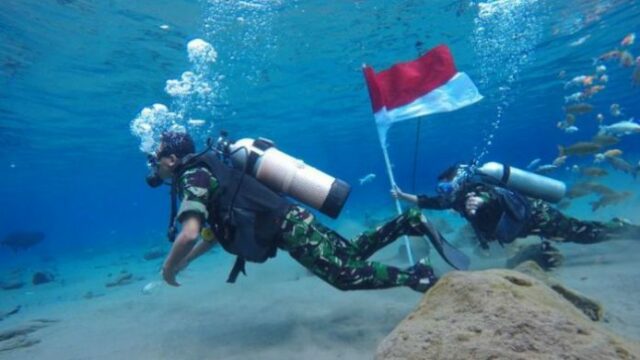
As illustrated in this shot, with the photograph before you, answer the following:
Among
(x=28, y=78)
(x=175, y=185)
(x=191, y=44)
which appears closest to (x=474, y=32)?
(x=191, y=44)

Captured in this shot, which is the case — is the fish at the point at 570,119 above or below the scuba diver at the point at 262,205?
above

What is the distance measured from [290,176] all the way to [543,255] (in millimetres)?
5611

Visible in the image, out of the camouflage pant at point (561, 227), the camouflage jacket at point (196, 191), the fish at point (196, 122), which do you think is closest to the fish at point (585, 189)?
the camouflage pant at point (561, 227)

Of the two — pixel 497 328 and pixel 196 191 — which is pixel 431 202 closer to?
pixel 196 191

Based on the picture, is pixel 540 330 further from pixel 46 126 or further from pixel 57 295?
pixel 46 126

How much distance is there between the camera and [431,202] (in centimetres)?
739

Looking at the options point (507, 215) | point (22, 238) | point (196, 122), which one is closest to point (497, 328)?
point (507, 215)

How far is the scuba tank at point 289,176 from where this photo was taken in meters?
4.76

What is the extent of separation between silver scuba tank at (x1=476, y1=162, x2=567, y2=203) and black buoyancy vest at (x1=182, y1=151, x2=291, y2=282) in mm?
4457

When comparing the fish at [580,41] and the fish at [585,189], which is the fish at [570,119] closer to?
the fish at [585,189]

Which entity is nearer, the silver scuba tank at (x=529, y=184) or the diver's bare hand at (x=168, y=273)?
the diver's bare hand at (x=168, y=273)

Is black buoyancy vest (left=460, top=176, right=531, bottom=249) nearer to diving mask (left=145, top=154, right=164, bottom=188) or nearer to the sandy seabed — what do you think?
the sandy seabed

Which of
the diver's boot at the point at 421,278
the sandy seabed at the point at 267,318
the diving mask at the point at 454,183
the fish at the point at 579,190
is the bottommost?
the sandy seabed at the point at 267,318

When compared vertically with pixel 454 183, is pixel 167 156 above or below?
above
